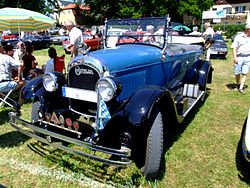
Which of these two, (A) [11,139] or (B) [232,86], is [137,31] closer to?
(A) [11,139]

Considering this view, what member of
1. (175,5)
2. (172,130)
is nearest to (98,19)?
(175,5)

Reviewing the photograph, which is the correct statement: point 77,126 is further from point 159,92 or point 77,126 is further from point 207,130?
point 207,130

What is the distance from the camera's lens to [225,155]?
11.5ft

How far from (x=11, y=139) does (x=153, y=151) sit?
253cm

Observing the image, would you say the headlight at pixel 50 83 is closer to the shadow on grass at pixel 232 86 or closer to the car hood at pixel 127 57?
the car hood at pixel 127 57

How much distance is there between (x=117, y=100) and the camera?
311cm

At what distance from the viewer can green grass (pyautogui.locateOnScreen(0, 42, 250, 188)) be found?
2.90 m

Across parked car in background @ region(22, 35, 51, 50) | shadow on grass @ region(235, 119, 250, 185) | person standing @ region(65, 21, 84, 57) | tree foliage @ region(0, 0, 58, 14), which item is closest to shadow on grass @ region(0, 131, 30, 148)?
shadow on grass @ region(235, 119, 250, 185)

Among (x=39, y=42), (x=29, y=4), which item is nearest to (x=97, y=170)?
(x=39, y=42)

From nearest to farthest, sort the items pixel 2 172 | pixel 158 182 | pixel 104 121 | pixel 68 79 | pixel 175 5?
pixel 104 121 → pixel 158 182 → pixel 2 172 → pixel 68 79 → pixel 175 5

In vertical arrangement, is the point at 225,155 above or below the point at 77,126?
below

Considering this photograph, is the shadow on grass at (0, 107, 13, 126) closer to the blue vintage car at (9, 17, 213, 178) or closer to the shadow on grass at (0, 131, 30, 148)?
the shadow on grass at (0, 131, 30, 148)

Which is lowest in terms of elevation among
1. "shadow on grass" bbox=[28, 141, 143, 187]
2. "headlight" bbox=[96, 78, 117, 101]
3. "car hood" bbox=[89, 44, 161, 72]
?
"shadow on grass" bbox=[28, 141, 143, 187]

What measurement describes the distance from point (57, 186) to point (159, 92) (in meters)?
1.64
